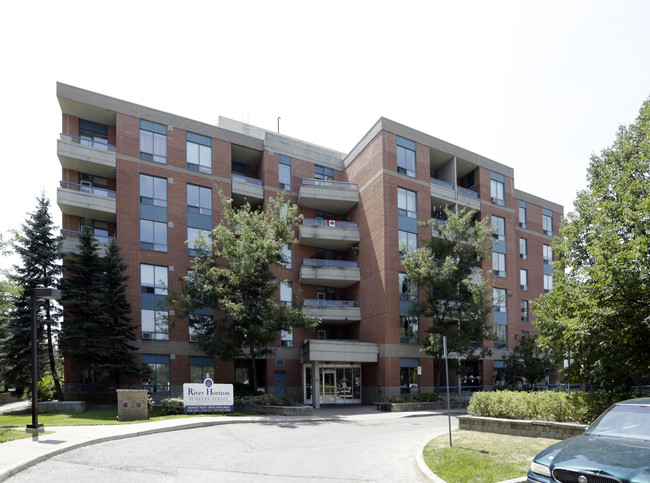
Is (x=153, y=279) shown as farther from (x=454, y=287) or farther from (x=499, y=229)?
(x=499, y=229)

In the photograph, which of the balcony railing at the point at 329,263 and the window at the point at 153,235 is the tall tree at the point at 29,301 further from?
the balcony railing at the point at 329,263

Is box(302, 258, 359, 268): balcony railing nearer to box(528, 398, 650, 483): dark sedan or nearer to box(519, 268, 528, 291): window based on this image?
box(519, 268, 528, 291): window

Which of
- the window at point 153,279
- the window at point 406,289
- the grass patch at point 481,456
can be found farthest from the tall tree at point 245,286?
the grass patch at point 481,456

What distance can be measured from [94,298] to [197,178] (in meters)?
10.9

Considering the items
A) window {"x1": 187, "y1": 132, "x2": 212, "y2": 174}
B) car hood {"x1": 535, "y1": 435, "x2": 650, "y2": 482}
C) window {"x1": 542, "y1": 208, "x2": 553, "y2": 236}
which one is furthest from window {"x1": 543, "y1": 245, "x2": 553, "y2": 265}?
car hood {"x1": 535, "y1": 435, "x2": 650, "y2": 482}

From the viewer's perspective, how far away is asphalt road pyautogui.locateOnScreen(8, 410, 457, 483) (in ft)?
31.8

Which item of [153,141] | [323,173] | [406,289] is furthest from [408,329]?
[153,141]

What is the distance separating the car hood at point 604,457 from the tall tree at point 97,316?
25.2 meters

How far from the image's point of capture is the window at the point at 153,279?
1241 inches

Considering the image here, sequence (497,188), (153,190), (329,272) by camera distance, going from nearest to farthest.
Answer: (153,190)
(329,272)
(497,188)

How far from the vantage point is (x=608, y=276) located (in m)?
13.0

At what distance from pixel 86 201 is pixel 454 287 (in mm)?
23817

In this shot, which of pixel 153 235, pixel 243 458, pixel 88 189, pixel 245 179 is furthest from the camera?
pixel 245 179

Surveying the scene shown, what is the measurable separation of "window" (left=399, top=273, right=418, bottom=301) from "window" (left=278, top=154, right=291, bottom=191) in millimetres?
11045
